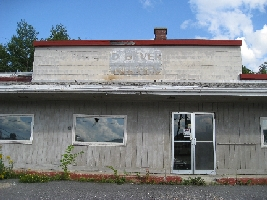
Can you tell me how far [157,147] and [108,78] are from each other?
4.88m

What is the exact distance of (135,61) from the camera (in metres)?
14.0

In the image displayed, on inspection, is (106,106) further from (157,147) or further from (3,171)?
(3,171)

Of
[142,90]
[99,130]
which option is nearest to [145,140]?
[99,130]

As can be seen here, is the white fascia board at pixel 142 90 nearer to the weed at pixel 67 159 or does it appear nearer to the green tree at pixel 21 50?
the weed at pixel 67 159

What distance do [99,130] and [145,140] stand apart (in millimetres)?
1612

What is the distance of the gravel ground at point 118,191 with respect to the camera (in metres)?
7.42

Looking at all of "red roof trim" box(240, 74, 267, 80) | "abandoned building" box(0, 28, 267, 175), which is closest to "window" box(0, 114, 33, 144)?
"abandoned building" box(0, 28, 267, 175)

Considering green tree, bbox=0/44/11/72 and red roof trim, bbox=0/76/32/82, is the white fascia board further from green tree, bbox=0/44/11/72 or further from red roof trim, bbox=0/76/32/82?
green tree, bbox=0/44/11/72

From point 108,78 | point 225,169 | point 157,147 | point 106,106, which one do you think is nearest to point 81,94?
point 106,106

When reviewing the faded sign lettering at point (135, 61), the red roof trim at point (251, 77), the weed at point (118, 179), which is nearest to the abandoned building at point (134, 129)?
the weed at point (118, 179)

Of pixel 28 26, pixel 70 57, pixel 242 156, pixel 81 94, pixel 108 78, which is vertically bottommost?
pixel 242 156

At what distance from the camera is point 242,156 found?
10.2 m

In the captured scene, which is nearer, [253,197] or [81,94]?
[253,197]

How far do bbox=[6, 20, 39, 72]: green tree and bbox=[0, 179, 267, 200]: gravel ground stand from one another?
38947 millimetres
